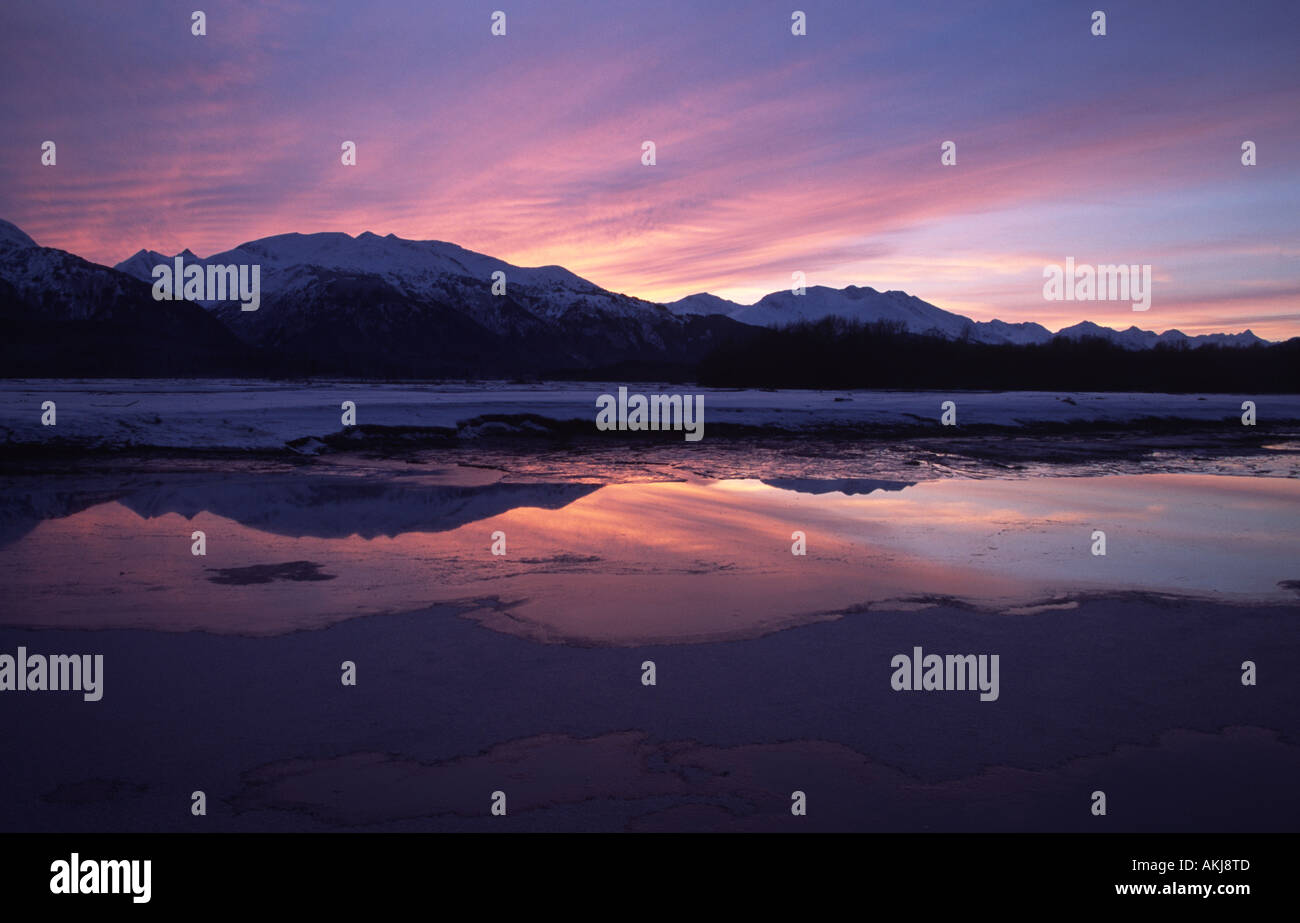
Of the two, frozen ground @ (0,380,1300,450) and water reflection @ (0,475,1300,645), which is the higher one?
frozen ground @ (0,380,1300,450)

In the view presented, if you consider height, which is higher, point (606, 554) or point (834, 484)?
point (834, 484)

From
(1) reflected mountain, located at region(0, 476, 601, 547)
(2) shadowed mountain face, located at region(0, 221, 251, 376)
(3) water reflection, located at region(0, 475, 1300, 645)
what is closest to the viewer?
(3) water reflection, located at region(0, 475, 1300, 645)

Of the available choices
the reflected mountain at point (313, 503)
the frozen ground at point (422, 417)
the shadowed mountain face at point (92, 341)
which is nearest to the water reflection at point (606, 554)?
the reflected mountain at point (313, 503)

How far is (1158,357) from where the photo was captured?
78.1m

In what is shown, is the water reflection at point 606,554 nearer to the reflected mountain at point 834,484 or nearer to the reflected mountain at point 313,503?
the reflected mountain at point 313,503

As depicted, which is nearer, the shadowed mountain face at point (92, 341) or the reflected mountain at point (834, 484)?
the reflected mountain at point (834, 484)

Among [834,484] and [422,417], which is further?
[422,417]

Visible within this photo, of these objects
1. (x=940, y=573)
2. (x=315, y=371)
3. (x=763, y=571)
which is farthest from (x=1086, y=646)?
(x=315, y=371)

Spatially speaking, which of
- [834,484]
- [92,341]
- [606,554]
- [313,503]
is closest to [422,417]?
[313,503]

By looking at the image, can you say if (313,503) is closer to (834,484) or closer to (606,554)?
(606,554)

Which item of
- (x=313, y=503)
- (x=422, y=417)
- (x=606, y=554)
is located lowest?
(x=606, y=554)

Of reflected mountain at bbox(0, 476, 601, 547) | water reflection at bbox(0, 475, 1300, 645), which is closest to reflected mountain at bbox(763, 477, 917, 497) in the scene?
water reflection at bbox(0, 475, 1300, 645)

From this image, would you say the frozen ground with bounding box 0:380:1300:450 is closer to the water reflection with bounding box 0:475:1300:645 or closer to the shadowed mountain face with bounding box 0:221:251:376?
the water reflection with bounding box 0:475:1300:645

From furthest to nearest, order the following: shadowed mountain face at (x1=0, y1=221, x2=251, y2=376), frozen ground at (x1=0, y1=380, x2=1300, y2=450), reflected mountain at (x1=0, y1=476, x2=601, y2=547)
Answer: shadowed mountain face at (x1=0, y1=221, x2=251, y2=376)
frozen ground at (x1=0, y1=380, x2=1300, y2=450)
reflected mountain at (x1=0, y1=476, x2=601, y2=547)
